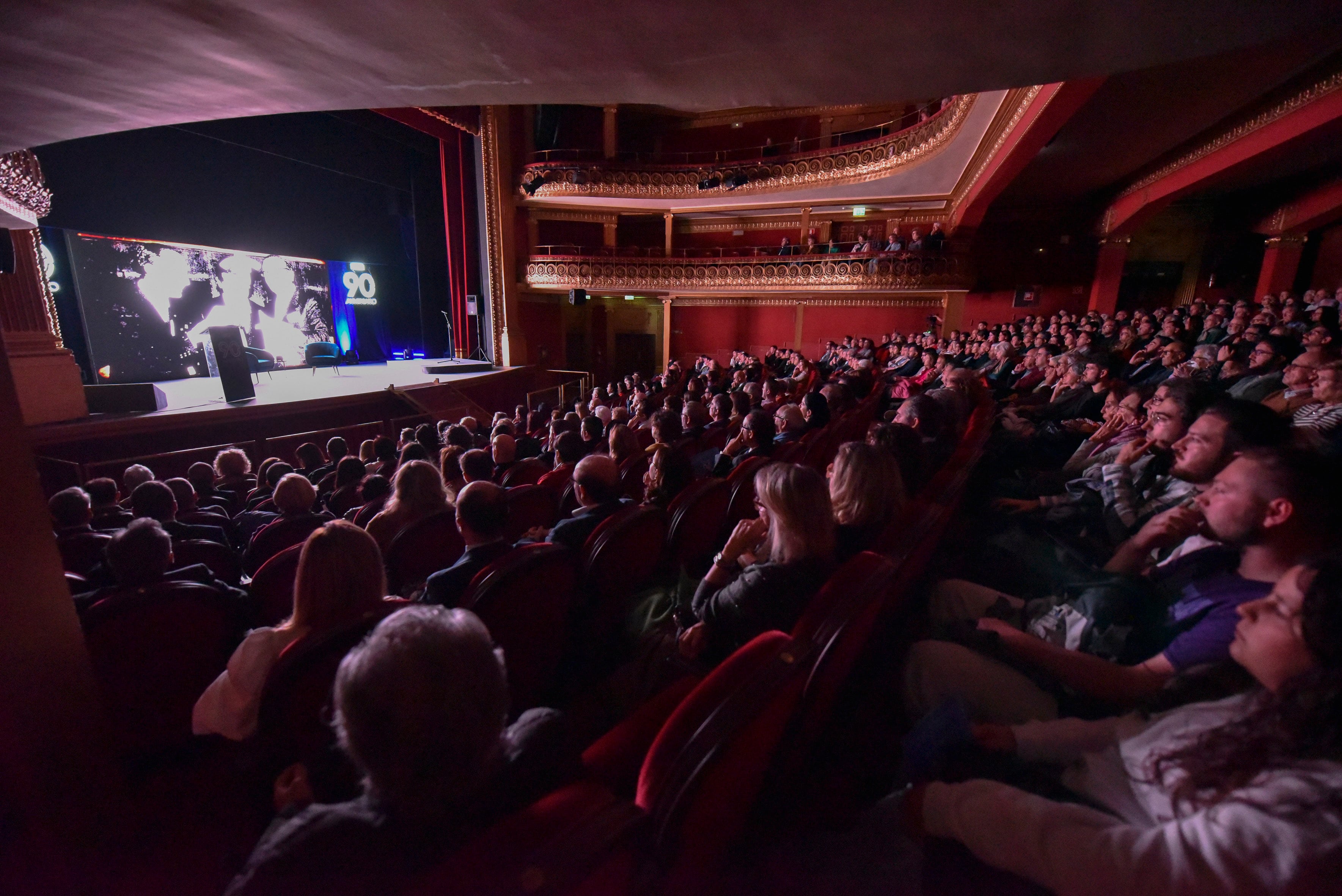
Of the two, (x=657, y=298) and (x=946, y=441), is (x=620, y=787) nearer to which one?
(x=946, y=441)

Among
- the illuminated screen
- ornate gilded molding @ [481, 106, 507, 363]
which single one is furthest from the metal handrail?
the illuminated screen

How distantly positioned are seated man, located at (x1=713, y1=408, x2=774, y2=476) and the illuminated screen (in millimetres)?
6903

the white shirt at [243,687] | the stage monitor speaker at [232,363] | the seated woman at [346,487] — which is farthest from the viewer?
the stage monitor speaker at [232,363]

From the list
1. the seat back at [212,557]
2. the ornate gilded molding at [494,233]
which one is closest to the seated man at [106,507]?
the seat back at [212,557]

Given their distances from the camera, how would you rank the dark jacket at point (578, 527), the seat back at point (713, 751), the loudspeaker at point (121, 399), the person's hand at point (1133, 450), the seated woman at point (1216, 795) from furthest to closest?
the loudspeaker at point (121, 399) < the person's hand at point (1133, 450) < the dark jacket at point (578, 527) < the seat back at point (713, 751) < the seated woman at point (1216, 795)

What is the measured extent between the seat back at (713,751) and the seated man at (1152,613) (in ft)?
1.72

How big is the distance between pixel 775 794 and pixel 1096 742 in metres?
0.59

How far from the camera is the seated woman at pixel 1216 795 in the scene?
57 centimetres

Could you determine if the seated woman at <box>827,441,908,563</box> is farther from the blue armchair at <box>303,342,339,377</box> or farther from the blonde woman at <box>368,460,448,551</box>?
the blue armchair at <box>303,342,339,377</box>

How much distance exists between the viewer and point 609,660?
1920mm

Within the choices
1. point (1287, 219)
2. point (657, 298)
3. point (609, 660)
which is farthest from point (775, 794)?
point (657, 298)

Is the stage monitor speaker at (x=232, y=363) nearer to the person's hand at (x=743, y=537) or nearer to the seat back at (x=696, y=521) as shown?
the seat back at (x=696, y=521)

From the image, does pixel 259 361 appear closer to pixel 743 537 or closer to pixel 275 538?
pixel 275 538

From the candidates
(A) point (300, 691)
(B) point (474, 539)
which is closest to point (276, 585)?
(B) point (474, 539)
